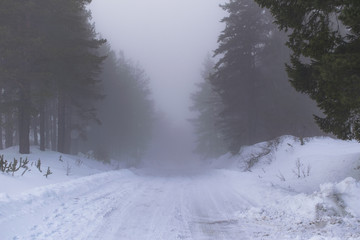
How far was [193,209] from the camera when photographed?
8.10 m

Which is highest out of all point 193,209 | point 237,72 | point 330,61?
point 237,72

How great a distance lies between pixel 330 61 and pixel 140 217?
537cm

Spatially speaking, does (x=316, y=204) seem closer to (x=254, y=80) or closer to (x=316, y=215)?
(x=316, y=215)

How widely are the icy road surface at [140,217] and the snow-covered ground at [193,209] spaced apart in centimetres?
2

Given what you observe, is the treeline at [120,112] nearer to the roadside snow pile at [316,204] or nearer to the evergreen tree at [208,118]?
the evergreen tree at [208,118]

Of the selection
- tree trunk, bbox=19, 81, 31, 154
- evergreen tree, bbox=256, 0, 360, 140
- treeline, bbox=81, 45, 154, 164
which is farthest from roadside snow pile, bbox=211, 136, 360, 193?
treeline, bbox=81, 45, 154, 164

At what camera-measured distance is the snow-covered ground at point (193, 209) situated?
563cm

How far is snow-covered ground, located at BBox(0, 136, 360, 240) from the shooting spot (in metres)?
5.63

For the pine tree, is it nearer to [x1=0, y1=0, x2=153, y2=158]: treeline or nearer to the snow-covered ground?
[x1=0, y1=0, x2=153, y2=158]: treeline

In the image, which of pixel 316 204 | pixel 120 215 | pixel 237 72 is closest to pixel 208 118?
pixel 237 72

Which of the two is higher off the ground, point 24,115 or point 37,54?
point 37,54

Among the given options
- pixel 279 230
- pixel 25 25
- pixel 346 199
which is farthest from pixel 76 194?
pixel 25 25

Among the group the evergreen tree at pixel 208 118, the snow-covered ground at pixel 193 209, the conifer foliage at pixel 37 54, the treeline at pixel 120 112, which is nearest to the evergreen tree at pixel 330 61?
the snow-covered ground at pixel 193 209

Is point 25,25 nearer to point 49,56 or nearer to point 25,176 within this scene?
point 49,56
